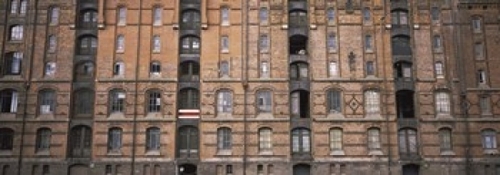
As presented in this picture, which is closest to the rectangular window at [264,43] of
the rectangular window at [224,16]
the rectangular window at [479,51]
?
the rectangular window at [224,16]

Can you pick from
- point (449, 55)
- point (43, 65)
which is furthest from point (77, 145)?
point (449, 55)

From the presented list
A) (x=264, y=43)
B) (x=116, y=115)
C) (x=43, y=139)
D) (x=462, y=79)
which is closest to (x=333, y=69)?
Result: (x=264, y=43)

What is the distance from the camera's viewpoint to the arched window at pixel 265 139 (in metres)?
42.6

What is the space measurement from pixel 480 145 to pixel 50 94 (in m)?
31.8

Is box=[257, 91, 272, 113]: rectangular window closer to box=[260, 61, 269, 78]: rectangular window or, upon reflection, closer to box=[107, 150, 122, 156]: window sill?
box=[260, 61, 269, 78]: rectangular window

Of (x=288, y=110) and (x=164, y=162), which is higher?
(x=288, y=110)

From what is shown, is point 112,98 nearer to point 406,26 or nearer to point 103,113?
point 103,113

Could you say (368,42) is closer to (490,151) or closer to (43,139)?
(490,151)

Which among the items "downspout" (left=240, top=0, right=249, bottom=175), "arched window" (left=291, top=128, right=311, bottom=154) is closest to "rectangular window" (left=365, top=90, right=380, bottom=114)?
"arched window" (left=291, top=128, right=311, bottom=154)

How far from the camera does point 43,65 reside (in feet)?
Answer: 143

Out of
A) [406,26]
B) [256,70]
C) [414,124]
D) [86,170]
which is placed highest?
[406,26]

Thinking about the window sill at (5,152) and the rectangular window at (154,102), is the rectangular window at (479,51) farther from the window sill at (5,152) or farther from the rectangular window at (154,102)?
the window sill at (5,152)

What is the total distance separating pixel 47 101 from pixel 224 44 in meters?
13.8

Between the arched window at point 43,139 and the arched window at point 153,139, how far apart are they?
7.10 meters
